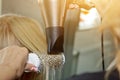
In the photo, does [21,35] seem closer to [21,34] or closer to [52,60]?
[21,34]

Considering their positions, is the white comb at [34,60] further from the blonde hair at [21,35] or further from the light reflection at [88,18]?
the light reflection at [88,18]

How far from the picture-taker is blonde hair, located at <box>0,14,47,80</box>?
3.17 ft

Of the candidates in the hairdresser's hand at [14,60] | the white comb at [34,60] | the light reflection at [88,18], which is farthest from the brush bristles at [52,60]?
the light reflection at [88,18]

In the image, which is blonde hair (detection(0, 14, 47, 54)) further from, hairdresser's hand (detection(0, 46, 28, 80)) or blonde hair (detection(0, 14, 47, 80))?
hairdresser's hand (detection(0, 46, 28, 80))

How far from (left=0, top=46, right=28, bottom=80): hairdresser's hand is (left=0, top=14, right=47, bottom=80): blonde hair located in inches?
6.0

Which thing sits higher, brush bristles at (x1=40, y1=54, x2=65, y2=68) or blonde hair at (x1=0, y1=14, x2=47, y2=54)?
blonde hair at (x1=0, y1=14, x2=47, y2=54)

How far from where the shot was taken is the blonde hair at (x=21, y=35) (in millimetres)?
966

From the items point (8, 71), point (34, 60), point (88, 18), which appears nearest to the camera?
point (8, 71)

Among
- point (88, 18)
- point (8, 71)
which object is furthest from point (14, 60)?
point (88, 18)

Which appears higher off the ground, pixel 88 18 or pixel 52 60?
pixel 88 18

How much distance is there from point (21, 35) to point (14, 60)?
221 millimetres

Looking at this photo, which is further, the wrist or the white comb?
the white comb

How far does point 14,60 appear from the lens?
0.77 meters

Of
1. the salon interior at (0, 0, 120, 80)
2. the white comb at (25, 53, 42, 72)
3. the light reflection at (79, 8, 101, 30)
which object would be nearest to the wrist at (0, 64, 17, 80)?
the white comb at (25, 53, 42, 72)
